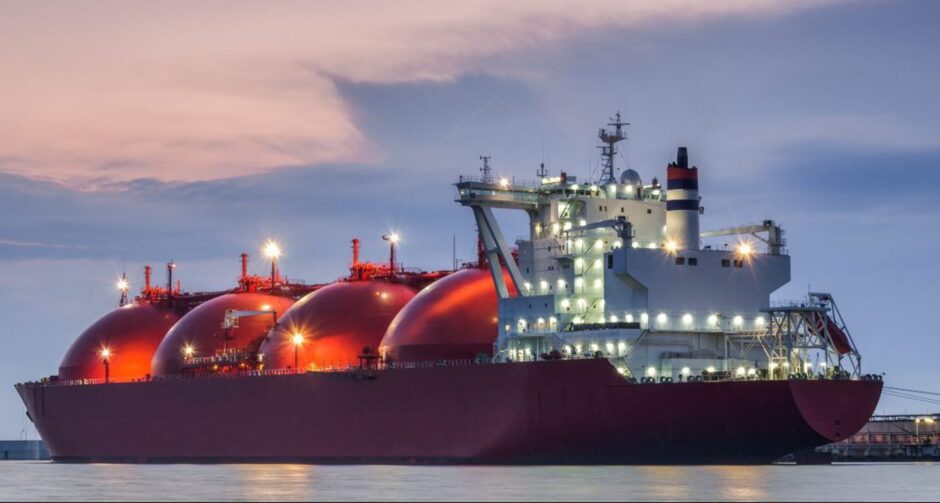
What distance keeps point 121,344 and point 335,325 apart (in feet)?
60.7

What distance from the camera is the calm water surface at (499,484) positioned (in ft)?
144

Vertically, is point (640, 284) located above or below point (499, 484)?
above

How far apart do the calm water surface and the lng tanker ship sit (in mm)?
1986

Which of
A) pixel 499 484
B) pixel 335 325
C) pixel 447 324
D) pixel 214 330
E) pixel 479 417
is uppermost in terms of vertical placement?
pixel 214 330

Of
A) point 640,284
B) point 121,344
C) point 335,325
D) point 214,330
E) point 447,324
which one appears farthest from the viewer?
point 121,344

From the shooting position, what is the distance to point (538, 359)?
62125 mm

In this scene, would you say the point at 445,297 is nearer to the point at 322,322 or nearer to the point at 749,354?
the point at 322,322

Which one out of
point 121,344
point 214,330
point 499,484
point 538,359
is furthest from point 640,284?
point 121,344

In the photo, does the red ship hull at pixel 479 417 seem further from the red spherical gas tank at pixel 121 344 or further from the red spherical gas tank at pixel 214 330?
the red spherical gas tank at pixel 121 344

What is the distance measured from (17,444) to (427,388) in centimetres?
9765

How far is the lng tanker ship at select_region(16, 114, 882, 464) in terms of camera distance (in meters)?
58.1

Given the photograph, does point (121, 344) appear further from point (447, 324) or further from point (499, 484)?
point (499, 484)

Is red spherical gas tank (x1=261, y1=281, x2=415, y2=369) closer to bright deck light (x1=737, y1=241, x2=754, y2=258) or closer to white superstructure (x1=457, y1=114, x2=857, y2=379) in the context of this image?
white superstructure (x1=457, y1=114, x2=857, y2=379)

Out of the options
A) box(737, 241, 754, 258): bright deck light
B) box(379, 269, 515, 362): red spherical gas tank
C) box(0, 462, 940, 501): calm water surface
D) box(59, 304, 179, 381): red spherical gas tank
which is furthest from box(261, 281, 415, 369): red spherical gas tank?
box(737, 241, 754, 258): bright deck light
